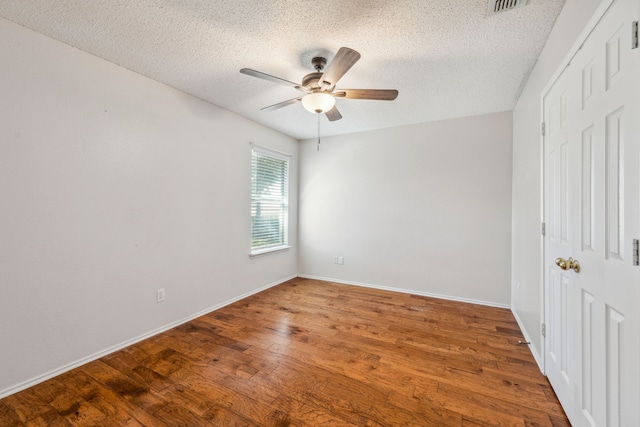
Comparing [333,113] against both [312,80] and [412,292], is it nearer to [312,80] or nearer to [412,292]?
[312,80]

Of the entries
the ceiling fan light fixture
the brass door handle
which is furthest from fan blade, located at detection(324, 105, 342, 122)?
the brass door handle

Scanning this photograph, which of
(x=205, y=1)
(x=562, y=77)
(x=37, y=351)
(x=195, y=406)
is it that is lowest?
(x=195, y=406)

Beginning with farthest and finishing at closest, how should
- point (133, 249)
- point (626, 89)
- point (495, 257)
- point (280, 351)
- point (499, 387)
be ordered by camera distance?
point (495, 257)
point (133, 249)
point (280, 351)
point (499, 387)
point (626, 89)

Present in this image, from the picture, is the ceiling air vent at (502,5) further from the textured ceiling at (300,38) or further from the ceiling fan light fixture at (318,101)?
the ceiling fan light fixture at (318,101)

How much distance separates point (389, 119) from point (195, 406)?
3617 millimetres

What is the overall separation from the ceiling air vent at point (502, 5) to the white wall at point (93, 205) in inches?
109

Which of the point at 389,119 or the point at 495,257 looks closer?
the point at 495,257

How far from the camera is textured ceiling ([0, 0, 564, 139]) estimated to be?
1605mm

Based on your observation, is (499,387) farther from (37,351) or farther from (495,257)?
(37,351)

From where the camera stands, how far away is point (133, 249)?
2.36 meters

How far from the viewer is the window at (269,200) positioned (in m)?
3.77

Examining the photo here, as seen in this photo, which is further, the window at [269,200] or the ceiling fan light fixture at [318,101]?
the window at [269,200]

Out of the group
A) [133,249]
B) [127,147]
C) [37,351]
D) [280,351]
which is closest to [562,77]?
[280,351]

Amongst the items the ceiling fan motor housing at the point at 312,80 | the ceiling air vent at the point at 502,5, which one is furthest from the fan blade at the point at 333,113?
the ceiling air vent at the point at 502,5
